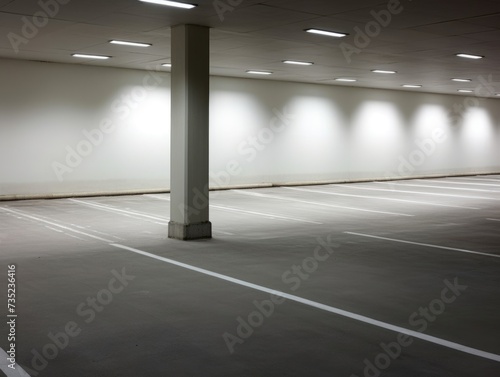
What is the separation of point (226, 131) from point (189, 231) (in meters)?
10.4

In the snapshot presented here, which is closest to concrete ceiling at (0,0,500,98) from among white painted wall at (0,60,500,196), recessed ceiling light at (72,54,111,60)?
recessed ceiling light at (72,54,111,60)

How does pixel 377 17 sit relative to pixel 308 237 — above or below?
above

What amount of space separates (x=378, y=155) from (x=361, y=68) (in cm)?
839

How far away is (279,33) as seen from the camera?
473 inches

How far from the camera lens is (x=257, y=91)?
21812mm

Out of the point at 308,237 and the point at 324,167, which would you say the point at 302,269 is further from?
the point at 324,167

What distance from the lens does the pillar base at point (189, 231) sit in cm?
1104

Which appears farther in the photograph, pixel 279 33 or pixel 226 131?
pixel 226 131

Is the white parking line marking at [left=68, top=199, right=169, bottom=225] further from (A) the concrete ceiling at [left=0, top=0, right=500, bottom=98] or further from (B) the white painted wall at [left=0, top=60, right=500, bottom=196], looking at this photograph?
(A) the concrete ceiling at [left=0, top=0, right=500, bottom=98]

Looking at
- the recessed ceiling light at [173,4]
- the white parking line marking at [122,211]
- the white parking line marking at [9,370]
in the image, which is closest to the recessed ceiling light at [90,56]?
the white parking line marking at [122,211]

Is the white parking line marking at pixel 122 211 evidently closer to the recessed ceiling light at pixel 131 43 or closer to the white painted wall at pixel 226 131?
the white painted wall at pixel 226 131

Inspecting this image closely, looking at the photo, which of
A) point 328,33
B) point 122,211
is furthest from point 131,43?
A: point 328,33

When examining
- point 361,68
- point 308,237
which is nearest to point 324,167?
point 361,68

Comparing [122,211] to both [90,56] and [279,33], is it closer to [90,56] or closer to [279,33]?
[90,56]
